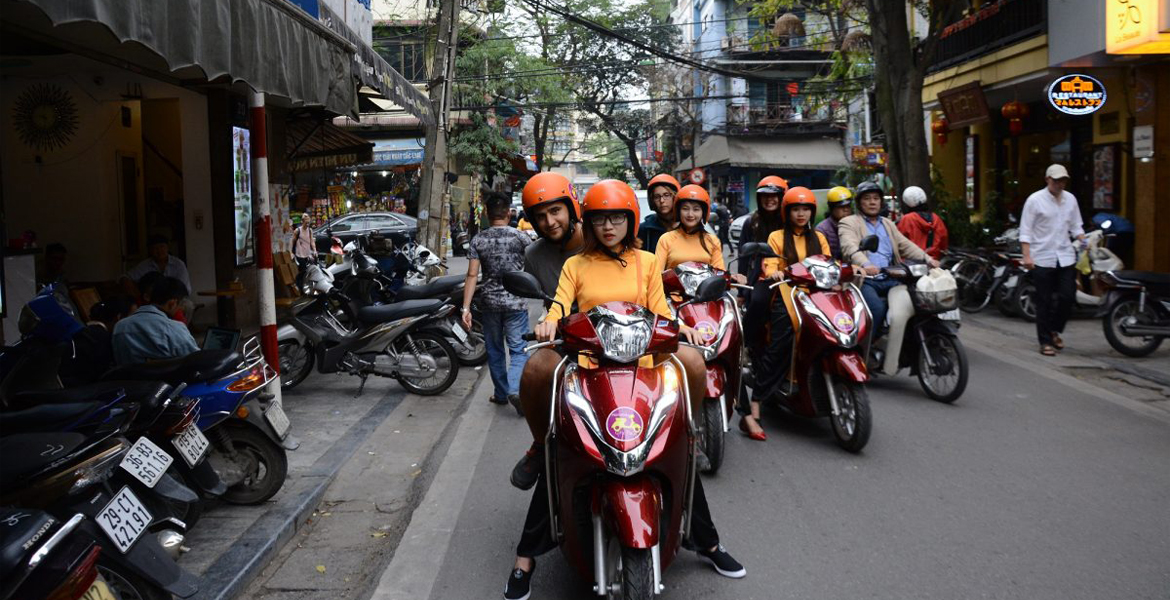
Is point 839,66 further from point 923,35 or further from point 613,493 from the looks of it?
point 613,493

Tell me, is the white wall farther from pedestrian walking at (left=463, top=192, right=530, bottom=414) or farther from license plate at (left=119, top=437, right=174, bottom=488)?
license plate at (left=119, top=437, right=174, bottom=488)

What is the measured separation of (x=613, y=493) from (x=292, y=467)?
10.9 ft

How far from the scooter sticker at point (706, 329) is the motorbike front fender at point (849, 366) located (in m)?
0.79

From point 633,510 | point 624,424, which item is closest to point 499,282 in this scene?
point 624,424

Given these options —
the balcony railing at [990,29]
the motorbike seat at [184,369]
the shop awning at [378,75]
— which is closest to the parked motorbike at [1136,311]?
the balcony railing at [990,29]

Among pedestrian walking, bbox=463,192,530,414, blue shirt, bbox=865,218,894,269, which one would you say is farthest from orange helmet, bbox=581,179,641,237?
blue shirt, bbox=865,218,894,269

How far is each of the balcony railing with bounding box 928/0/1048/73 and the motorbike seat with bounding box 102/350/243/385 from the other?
41.9ft

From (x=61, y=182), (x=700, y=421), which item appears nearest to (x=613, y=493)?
(x=700, y=421)

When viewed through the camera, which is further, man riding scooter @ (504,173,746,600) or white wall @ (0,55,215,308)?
white wall @ (0,55,215,308)

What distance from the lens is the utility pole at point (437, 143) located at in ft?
44.9

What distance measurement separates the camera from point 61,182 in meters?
10.2

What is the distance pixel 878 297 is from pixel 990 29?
11293 millimetres

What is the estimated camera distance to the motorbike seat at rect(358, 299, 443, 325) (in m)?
8.20

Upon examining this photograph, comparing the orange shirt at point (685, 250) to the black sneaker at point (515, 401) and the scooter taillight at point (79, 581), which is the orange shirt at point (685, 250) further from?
the scooter taillight at point (79, 581)
